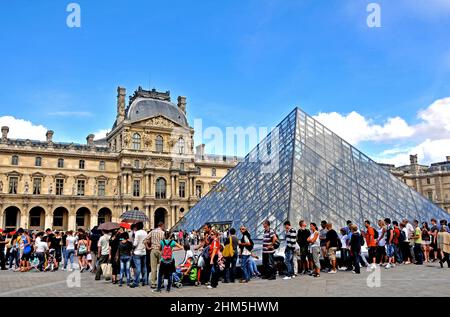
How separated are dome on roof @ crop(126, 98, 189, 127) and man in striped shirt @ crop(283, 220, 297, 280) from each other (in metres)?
37.3

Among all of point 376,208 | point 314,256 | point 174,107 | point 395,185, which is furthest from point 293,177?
point 174,107

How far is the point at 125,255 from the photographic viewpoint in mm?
8008

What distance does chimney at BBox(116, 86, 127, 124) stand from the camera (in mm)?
44994

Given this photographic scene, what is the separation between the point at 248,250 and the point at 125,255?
2567 mm

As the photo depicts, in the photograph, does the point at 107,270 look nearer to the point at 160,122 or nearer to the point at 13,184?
the point at 13,184

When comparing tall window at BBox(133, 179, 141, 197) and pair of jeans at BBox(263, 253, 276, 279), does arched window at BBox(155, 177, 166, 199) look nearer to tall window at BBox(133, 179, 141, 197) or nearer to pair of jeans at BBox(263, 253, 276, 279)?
tall window at BBox(133, 179, 141, 197)

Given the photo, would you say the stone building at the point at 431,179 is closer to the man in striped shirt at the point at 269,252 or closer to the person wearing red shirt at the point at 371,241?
the person wearing red shirt at the point at 371,241

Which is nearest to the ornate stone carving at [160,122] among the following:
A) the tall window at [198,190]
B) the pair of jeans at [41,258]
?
the tall window at [198,190]

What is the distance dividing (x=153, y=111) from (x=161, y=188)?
9138 millimetres

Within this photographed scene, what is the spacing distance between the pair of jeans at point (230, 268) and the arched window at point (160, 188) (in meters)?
36.0

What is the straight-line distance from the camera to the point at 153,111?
45594mm

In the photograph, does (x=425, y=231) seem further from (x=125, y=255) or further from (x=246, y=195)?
(x=125, y=255)

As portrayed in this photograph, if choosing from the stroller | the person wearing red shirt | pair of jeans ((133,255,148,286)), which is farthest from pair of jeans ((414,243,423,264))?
pair of jeans ((133,255,148,286))

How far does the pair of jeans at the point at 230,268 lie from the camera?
808cm
